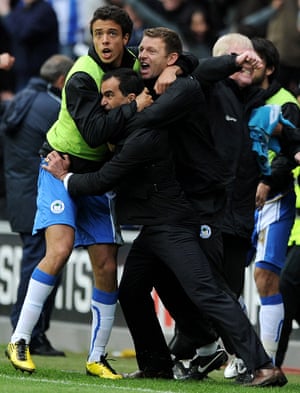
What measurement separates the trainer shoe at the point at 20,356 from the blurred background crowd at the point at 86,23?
23.7 feet

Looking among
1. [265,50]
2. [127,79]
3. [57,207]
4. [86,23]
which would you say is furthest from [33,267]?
[86,23]

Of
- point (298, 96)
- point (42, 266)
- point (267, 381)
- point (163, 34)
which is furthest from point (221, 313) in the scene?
point (298, 96)

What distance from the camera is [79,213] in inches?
348

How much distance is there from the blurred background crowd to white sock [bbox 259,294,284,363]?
5.77 meters

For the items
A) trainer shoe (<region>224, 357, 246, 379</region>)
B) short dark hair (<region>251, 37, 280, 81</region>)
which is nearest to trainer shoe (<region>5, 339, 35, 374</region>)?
trainer shoe (<region>224, 357, 246, 379</region>)

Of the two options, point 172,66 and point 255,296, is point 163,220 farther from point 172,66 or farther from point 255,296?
point 255,296

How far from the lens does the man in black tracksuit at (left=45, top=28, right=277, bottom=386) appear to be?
8.27m

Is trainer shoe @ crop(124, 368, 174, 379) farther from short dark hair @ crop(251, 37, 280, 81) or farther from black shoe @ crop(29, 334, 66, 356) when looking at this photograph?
black shoe @ crop(29, 334, 66, 356)

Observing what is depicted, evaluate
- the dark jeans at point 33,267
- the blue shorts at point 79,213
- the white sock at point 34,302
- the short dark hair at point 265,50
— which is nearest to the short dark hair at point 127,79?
the blue shorts at point 79,213

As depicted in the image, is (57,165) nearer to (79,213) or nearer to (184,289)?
(79,213)

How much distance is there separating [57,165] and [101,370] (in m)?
1.34

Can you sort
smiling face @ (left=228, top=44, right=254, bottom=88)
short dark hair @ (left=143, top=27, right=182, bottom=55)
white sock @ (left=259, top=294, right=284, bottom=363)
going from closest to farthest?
short dark hair @ (left=143, top=27, right=182, bottom=55), smiling face @ (left=228, top=44, right=254, bottom=88), white sock @ (left=259, top=294, right=284, bottom=363)

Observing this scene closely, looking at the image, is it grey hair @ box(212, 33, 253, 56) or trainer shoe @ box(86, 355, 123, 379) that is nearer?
trainer shoe @ box(86, 355, 123, 379)

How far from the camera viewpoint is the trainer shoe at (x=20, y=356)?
27.9 feet
